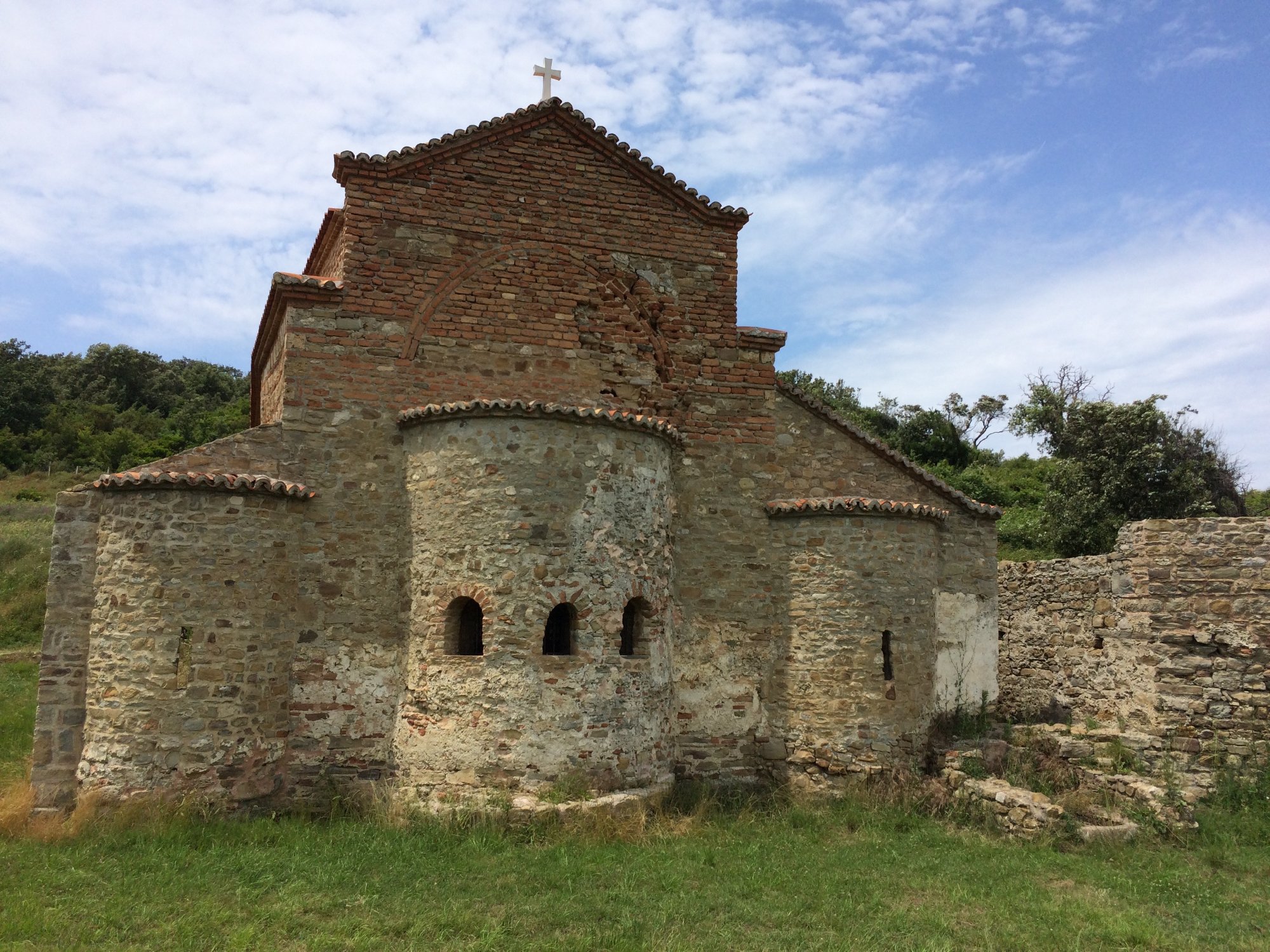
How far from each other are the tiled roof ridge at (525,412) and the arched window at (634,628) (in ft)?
6.82

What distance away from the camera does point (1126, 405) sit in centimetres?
2239

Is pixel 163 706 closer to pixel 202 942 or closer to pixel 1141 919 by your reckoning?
pixel 202 942

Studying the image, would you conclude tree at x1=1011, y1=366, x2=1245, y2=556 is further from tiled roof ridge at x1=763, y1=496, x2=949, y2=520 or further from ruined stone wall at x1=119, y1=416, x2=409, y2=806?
ruined stone wall at x1=119, y1=416, x2=409, y2=806

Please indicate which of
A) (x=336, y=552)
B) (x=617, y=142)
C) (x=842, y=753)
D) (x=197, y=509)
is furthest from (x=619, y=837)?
(x=617, y=142)

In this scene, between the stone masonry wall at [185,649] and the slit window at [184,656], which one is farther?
the slit window at [184,656]

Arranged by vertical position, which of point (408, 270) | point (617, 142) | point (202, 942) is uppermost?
point (617, 142)

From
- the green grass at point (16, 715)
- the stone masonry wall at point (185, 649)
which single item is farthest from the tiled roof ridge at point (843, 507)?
the green grass at point (16, 715)

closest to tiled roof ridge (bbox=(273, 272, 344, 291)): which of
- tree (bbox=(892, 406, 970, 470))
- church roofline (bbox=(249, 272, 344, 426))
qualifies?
church roofline (bbox=(249, 272, 344, 426))

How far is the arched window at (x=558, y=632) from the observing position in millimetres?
10094

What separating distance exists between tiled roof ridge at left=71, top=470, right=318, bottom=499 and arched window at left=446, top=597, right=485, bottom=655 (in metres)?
2.31

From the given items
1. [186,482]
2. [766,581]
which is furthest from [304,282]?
[766,581]

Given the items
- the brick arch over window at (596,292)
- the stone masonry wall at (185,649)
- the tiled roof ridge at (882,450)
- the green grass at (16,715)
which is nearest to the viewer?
the stone masonry wall at (185,649)

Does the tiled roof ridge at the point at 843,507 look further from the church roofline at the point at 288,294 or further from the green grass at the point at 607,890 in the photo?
the church roofline at the point at 288,294

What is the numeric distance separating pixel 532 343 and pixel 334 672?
4697 mm
